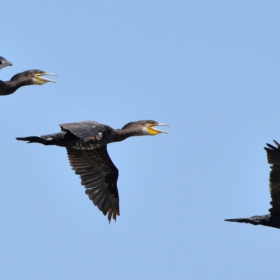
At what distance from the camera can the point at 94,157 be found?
65.0 feet

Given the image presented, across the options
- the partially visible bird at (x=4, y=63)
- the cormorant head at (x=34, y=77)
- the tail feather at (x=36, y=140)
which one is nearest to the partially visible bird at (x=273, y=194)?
the tail feather at (x=36, y=140)

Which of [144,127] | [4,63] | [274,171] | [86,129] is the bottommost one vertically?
[274,171]

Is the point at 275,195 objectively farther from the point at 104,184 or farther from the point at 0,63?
the point at 0,63

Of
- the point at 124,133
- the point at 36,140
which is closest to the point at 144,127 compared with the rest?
the point at 124,133

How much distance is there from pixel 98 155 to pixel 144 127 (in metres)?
1.44

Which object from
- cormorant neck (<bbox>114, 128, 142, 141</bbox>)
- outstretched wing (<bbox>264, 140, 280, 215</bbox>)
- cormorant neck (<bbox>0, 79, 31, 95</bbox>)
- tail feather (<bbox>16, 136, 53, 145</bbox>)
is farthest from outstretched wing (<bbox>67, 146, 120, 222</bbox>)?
outstretched wing (<bbox>264, 140, 280, 215</bbox>)

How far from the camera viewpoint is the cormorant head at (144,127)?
743 inches

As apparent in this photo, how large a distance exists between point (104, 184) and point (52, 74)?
2859mm

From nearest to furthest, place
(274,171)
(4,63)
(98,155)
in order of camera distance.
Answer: (274,171) < (4,63) < (98,155)

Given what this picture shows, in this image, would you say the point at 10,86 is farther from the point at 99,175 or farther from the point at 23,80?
the point at 99,175

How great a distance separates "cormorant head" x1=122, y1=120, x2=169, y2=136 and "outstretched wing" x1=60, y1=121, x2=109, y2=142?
758mm

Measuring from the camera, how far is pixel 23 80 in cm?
1931

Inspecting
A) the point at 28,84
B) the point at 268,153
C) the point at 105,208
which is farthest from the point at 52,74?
the point at 268,153

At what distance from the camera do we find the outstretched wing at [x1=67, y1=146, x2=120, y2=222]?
779 inches
